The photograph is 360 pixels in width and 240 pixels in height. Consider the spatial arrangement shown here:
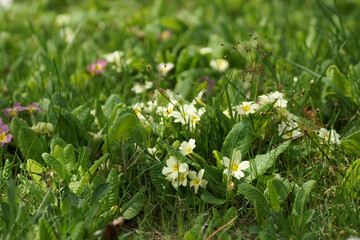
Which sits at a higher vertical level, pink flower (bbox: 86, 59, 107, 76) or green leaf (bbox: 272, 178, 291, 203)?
green leaf (bbox: 272, 178, 291, 203)

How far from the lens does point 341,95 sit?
7.68 feet

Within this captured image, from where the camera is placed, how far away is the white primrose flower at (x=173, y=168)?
1.80 meters

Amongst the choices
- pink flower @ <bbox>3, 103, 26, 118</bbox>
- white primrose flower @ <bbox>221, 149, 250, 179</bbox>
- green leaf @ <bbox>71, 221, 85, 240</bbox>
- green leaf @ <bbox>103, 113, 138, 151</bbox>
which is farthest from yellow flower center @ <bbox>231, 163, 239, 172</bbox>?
pink flower @ <bbox>3, 103, 26, 118</bbox>

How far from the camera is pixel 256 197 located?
1662mm

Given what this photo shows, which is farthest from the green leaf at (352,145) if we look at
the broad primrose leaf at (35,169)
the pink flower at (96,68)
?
the pink flower at (96,68)

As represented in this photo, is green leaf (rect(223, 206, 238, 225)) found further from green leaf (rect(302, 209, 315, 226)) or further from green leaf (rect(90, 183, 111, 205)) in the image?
green leaf (rect(90, 183, 111, 205))

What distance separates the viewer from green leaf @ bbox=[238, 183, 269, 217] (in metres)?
1.66

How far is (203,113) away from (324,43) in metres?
1.54

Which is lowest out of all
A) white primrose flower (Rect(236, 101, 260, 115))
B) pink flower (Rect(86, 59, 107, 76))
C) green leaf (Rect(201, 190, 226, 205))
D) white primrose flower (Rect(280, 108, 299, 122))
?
pink flower (Rect(86, 59, 107, 76))

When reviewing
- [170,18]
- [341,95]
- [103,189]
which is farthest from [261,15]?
[103,189]

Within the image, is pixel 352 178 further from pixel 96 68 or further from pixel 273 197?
pixel 96 68

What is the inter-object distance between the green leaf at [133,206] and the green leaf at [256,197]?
14.9 inches

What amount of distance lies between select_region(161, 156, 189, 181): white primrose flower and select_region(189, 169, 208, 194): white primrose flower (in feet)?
0.11

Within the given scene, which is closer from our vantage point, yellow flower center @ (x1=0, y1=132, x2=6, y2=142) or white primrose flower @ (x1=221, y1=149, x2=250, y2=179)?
white primrose flower @ (x1=221, y1=149, x2=250, y2=179)
